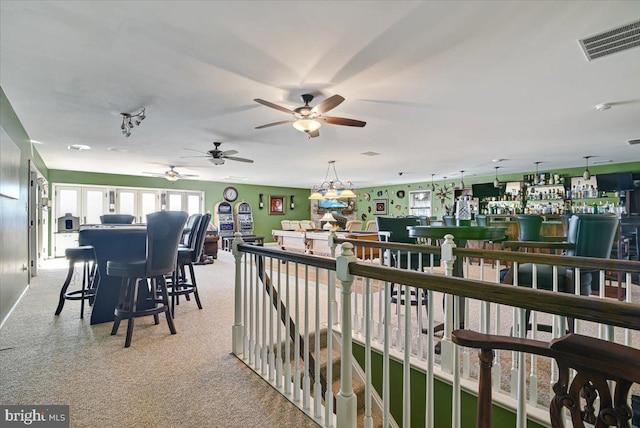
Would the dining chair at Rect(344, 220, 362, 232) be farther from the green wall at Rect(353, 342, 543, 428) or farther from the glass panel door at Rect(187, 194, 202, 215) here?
the green wall at Rect(353, 342, 543, 428)

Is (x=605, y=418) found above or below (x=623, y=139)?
below

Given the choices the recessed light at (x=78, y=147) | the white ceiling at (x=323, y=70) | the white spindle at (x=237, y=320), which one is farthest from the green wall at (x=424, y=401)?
the recessed light at (x=78, y=147)

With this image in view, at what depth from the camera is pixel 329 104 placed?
3.02 metres

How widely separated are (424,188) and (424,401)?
961 cm

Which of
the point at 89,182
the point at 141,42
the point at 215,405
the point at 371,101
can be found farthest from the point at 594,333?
the point at 89,182

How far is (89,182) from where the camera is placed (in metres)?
9.13

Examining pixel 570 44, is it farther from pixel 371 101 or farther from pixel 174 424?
pixel 174 424

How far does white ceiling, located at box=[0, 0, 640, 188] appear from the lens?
203cm

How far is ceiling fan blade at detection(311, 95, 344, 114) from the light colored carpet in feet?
7.43

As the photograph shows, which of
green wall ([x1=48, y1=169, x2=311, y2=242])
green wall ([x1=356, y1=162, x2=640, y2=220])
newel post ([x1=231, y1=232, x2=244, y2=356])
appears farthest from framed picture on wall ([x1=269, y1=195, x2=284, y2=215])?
newel post ([x1=231, y1=232, x2=244, y2=356])

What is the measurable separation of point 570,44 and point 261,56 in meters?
2.29

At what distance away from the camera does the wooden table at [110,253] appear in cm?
297

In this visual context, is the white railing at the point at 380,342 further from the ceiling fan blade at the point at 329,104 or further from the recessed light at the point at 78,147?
the recessed light at the point at 78,147

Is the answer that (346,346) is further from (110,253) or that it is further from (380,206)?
(380,206)
